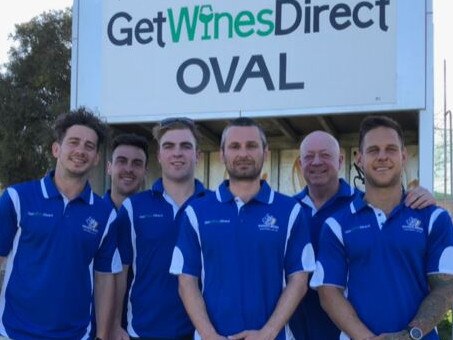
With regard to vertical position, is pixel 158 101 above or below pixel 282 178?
above

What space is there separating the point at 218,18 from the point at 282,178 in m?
1.42

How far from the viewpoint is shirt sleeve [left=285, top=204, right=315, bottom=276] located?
287 centimetres

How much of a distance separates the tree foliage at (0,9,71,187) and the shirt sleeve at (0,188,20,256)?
36.1 ft

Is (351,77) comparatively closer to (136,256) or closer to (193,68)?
(193,68)

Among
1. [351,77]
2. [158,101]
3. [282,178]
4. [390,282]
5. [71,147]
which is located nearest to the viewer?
[390,282]

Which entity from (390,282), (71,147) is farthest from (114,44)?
(390,282)

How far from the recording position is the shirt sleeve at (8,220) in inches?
119

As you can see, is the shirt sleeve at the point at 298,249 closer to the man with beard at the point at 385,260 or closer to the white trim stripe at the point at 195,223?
the man with beard at the point at 385,260

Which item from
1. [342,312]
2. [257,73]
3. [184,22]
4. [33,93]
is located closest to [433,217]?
[342,312]

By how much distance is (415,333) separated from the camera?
8.61ft

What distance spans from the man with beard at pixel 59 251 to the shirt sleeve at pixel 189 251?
453mm

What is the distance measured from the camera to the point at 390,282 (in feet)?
8.92

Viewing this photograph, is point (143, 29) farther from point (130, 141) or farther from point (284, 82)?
point (284, 82)

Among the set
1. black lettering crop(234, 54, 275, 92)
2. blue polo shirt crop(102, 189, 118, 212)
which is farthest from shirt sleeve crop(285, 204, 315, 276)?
black lettering crop(234, 54, 275, 92)
